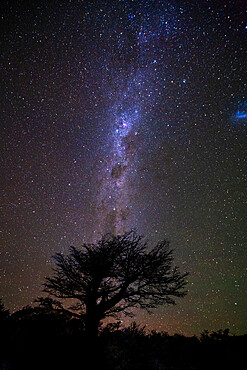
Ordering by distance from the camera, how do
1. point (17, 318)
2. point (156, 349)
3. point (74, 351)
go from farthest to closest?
point (17, 318)
point (156, 349)
point (74, 351)

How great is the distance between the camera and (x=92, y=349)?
22.3 feet

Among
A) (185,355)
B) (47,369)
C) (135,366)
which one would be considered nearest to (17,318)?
(47,369)

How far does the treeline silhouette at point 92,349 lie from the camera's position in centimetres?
612

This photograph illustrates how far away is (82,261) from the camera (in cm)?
960

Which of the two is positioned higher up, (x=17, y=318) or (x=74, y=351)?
(x=17, y=318)

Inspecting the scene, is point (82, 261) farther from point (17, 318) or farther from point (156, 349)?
point (156, 349)

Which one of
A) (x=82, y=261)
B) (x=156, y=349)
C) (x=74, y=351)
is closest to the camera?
(x=74, y=351)

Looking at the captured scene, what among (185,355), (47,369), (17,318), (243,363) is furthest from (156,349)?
(17,318)

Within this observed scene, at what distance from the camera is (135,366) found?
6.65 meters

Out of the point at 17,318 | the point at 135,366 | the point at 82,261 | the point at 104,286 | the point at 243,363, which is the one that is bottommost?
the point at 243,363

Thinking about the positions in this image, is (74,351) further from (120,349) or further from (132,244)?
(132,244)

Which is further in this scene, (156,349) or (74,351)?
(156,349)

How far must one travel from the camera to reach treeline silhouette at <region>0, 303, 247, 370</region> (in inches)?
241

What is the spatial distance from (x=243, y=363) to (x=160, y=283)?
3.68 metres
